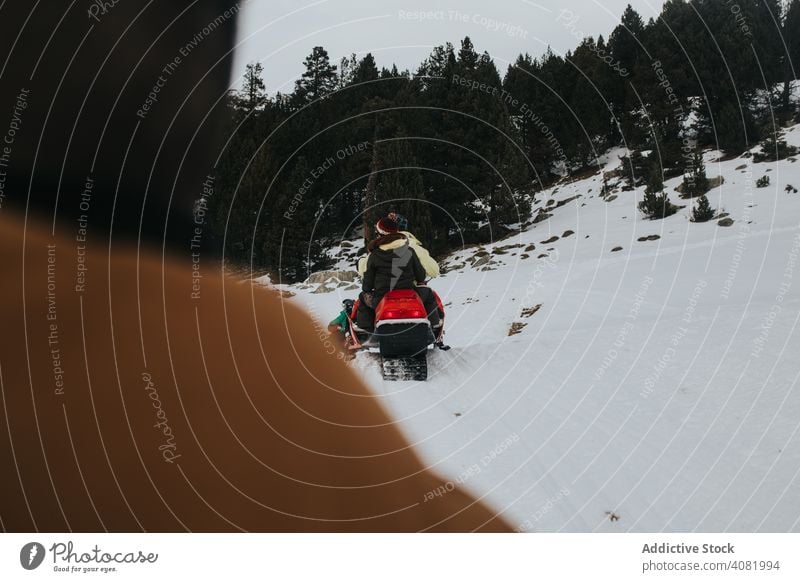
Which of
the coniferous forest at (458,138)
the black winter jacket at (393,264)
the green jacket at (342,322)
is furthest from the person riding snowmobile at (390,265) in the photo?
the coniferous forest at (458,138)

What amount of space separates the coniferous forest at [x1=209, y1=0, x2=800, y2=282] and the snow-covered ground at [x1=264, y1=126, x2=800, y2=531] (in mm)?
16005

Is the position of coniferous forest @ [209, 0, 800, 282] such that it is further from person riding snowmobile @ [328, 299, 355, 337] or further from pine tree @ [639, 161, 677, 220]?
person riding snowmobile @ [328, 299, 355, 337]

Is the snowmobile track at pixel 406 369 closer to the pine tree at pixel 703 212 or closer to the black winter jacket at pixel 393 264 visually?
the black winter jacket at pixel 393 264

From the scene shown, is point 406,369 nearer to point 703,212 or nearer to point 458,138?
point 703,212

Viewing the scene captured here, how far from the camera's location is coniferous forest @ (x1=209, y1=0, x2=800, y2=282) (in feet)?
77.9

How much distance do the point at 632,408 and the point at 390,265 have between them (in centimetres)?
304

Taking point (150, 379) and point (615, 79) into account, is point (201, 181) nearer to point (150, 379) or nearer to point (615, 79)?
point (150, 379)

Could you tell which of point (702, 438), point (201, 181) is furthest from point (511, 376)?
point (201, 181)

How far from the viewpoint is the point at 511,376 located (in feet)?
15.9

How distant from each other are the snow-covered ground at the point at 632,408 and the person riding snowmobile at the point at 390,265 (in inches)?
39.1

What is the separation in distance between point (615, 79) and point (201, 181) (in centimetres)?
3120
